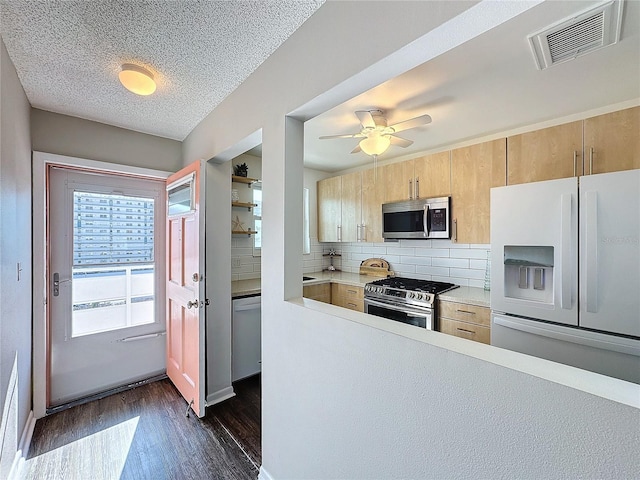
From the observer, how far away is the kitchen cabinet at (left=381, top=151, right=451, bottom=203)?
272 centimetres

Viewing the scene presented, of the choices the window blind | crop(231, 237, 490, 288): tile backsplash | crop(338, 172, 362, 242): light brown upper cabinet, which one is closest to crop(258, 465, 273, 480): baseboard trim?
crop(231, 237, 490, 288): tile backsplash

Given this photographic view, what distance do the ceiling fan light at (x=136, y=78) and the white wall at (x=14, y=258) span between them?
1.69ft

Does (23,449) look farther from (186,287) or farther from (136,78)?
(136,78)

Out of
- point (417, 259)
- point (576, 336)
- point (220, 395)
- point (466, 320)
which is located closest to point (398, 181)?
point (417, 259)

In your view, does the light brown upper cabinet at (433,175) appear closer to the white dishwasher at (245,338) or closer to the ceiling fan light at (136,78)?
the white dishwasher at (245,338)

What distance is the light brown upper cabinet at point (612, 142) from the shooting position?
1751mm

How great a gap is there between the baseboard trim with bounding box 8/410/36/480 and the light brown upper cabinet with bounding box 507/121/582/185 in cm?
387

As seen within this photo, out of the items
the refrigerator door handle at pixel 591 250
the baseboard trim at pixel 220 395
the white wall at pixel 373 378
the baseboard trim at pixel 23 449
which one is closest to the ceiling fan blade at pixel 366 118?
the white wall at pixel 373 378

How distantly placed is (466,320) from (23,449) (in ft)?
10.7

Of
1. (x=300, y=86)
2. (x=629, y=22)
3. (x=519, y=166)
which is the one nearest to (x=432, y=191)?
(x=519, y=166)

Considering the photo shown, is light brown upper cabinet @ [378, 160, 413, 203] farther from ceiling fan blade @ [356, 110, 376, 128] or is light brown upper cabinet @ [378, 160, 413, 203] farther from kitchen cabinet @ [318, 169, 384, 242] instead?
ceiling fan blade @ [356, 110, 376, 128]

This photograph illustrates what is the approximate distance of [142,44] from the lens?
1.45 m

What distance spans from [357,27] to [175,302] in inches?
98.9

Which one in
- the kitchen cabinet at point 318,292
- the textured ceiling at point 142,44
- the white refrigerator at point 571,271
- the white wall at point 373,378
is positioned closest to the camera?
the white wall at point 373,378
